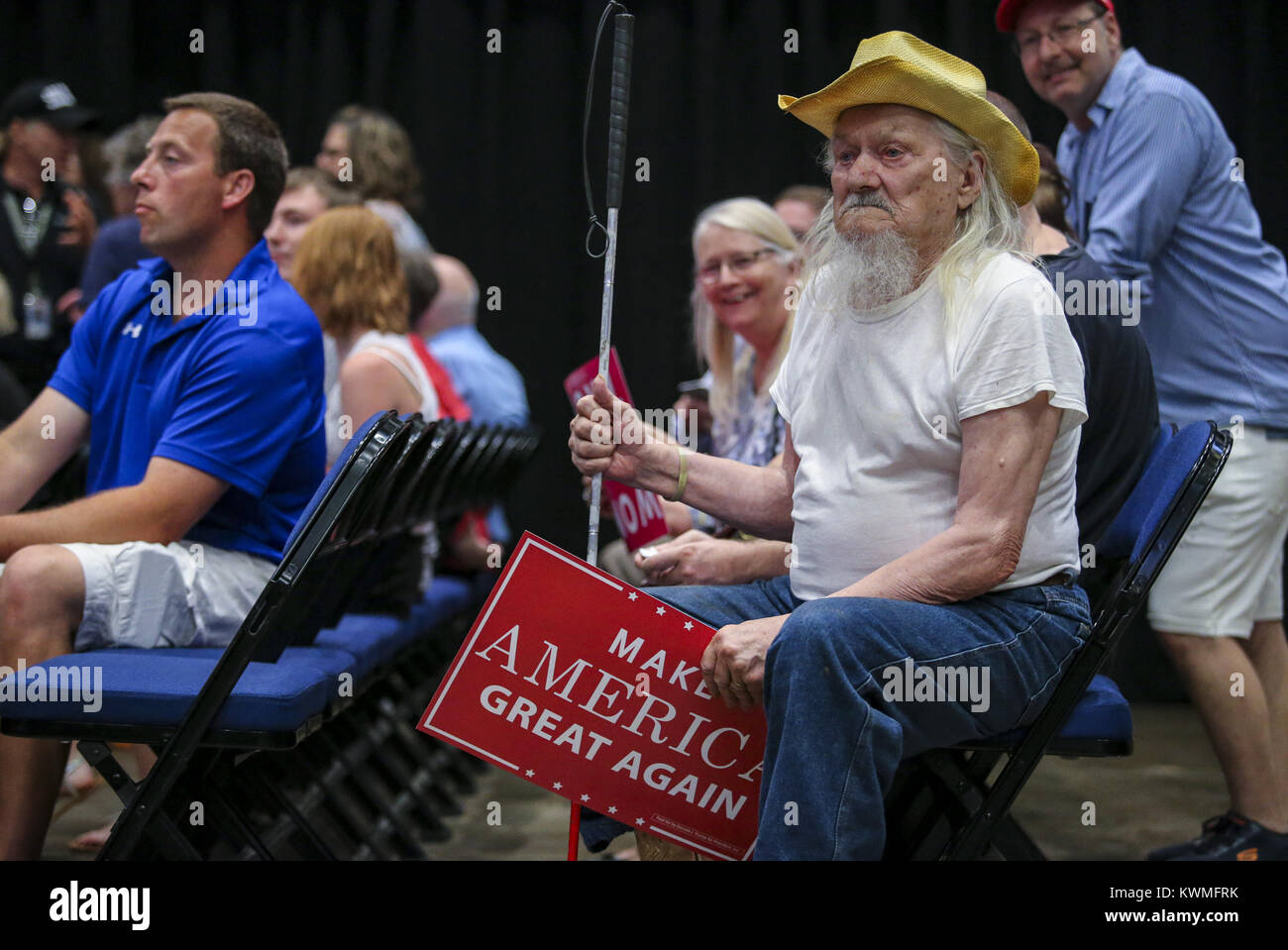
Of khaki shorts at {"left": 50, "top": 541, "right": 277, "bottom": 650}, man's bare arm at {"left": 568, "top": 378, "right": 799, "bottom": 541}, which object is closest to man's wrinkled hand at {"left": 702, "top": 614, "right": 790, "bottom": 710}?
man's bare arm at {"left": 568, "top": 378, "right": 799, "bottom": 541}

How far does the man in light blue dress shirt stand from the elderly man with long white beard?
1.15 meters

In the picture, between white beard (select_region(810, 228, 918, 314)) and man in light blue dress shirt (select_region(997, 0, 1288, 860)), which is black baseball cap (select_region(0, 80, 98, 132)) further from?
white beard (select_region(810, 228, 918, 314))

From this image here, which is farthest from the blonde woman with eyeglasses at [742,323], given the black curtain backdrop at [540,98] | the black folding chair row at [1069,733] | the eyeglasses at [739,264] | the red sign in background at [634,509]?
the black curtain backdrop at [540,98]

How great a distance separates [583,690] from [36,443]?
1.52m

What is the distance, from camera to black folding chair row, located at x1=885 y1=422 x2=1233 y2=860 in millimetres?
2143

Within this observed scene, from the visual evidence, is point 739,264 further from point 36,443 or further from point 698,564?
point 36,443

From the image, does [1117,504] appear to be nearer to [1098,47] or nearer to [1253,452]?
[1253,452]

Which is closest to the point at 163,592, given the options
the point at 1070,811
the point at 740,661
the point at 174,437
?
the point at 174,437

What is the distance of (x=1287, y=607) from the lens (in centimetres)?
574

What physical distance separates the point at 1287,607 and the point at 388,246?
13.1 ft

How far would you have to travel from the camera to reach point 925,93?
2154 mm

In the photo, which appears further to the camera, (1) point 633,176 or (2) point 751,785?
(1) point 633,176
